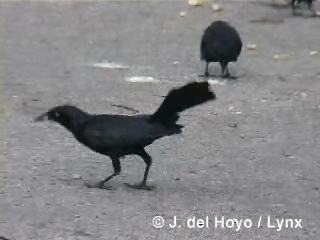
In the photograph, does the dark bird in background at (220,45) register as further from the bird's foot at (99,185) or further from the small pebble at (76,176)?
the bird's foot at (99,185)

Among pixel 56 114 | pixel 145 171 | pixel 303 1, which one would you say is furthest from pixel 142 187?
pixel 303 1

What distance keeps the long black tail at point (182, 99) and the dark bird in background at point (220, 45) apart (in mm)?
3742

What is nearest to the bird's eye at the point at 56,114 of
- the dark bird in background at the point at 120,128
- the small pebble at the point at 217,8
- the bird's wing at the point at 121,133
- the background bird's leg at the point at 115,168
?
the dark bird in background at the point at 120,128

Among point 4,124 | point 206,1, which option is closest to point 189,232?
point 4,124

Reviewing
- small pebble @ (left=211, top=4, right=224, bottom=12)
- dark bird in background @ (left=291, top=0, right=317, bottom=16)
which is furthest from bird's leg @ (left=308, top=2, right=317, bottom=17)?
small pebble @ (left=211, top=4, right=224, bottom=12)

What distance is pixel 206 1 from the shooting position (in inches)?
555

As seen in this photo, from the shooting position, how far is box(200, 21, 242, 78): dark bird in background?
9148mm

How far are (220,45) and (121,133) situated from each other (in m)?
3.81

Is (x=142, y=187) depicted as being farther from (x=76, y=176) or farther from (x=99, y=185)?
(x=76, y=176)

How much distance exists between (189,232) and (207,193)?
71cm

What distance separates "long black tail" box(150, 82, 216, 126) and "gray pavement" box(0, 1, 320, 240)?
435mm

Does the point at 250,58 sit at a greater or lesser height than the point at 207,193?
lesser

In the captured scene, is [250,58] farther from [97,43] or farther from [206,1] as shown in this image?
[206,1]

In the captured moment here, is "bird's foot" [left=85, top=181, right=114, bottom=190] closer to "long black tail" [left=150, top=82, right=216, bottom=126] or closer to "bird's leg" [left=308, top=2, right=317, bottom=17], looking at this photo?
"long black tail" [left=150, top=82, right=216, bottom=126]
